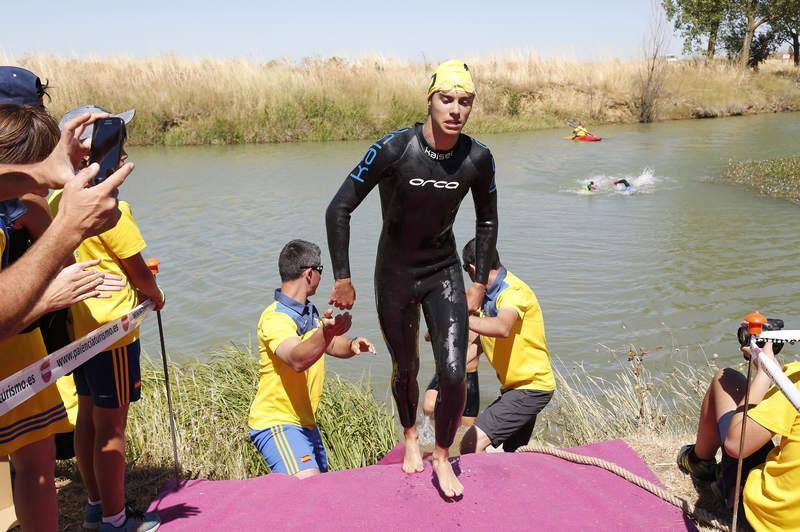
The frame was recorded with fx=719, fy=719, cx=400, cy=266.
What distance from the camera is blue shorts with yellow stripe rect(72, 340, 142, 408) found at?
11.5 feet

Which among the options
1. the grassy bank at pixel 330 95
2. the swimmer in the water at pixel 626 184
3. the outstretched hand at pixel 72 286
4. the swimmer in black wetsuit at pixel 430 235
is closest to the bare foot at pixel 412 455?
the swimmer in black wetsuit at pixel 430 235

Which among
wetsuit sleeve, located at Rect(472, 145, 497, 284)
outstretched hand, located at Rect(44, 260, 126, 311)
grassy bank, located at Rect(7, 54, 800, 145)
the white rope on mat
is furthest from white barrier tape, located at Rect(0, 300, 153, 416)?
grassy bank, located at Rect(7, 54, 800, 145)

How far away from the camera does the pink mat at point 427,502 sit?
12.4 ft

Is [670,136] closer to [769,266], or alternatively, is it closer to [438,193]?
[769,266]

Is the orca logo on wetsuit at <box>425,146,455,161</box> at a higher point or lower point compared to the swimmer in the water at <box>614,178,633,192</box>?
higher

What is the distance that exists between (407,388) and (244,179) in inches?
712

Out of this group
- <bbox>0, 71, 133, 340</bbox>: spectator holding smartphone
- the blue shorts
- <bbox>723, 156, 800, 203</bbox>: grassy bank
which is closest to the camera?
<bbox>0, 71, 133, 340</bbox>: spectator holding smartphone

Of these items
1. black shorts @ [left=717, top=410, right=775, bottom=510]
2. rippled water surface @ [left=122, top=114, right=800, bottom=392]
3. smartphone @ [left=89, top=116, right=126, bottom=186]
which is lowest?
rippled water surface @ [left=122, top=114, right=800, bottom=392]

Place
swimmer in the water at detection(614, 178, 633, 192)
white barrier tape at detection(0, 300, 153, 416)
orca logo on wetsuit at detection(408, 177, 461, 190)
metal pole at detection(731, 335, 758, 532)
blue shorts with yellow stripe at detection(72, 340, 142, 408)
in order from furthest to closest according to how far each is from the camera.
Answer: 1. swimmer in the water at detection(614, 178, 633, 192)
2. orca logo on wetsuit at detection(408, 177, 461, 190)
3. blue shorts with yellow stripe at detection(72, 340, 142, 408)
4. metal pole at detection(731, 335, 758, 532)
5. white barrier tape at detection(0, 300, 153, 416)

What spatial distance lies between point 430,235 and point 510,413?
6.32ft

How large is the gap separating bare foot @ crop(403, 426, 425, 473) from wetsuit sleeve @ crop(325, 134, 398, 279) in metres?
1.07

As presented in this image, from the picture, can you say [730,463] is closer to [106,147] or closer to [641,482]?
[641,482]

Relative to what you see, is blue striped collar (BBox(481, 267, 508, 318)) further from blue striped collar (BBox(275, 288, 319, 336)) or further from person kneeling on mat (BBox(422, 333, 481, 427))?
blue striped collar (BBox(275, 288, 319, 336))

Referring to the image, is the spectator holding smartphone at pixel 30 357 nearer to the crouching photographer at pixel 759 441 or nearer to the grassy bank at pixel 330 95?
the crouching photographer at pixel 759 441
